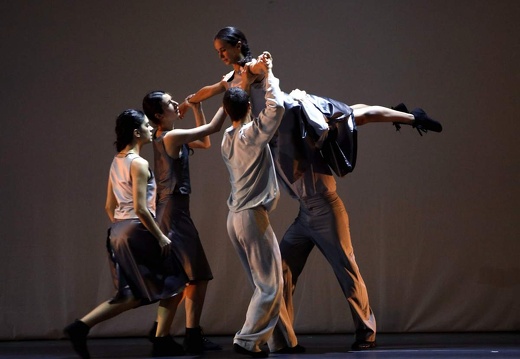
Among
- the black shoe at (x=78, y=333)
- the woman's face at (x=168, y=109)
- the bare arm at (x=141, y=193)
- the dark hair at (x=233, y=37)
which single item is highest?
the dark hair at (x=233, y=37)

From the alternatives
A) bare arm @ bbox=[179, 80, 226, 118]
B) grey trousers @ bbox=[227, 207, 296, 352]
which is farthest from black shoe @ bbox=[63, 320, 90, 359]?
bare arm @ bbox=[179, 80, 226, 118]

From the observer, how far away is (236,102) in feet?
13.6

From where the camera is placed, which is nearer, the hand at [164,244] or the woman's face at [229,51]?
the hand at [164,244]

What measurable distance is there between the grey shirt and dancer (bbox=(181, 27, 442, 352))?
0.32 m

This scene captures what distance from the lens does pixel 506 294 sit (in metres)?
5.65

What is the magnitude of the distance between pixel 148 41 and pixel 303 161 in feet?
5.69

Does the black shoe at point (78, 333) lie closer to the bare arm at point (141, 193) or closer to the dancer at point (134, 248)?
the dancer at point (134, 248)

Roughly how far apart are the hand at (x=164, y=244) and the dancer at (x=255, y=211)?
36 cm

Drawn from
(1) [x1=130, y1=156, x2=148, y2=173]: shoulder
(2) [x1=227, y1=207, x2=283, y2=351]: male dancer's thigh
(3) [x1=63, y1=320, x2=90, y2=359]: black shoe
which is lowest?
(3) [x1=63, y1=320, x2=90, y2=359]: black shoe

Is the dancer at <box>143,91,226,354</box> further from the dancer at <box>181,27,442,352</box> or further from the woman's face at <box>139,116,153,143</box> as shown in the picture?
the dancer at <box>181,27,442,352</box>

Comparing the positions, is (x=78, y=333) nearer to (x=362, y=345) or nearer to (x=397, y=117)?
(x=362, y=345)

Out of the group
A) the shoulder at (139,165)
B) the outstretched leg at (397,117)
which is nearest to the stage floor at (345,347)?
the shoulder at (139,165)

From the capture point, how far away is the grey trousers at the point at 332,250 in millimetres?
4574

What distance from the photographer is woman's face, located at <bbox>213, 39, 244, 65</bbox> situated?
4.53 metres
